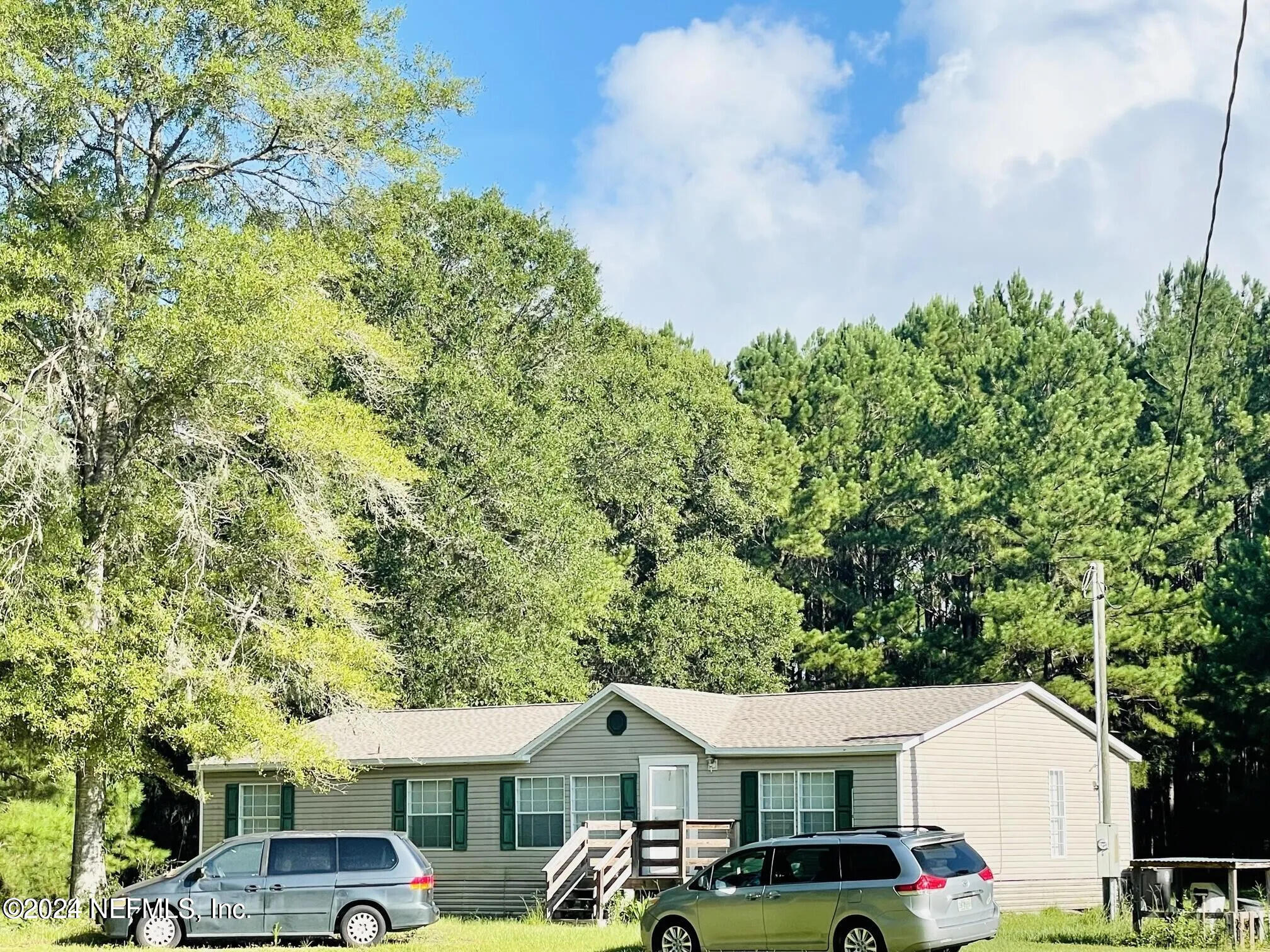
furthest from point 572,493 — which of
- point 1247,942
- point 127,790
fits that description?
point 1247,942

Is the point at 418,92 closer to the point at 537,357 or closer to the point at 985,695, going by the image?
the point at 985,695

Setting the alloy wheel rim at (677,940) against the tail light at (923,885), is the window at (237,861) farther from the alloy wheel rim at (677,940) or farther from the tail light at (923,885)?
the tail light at (923,885)

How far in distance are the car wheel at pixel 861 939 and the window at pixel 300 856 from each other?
6633 millimetres

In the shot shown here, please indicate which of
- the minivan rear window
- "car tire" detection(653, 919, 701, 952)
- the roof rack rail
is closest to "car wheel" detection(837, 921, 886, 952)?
the minivan rear window

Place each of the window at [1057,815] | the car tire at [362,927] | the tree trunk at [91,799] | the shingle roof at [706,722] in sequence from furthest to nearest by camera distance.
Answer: the window at [1057,815] → the shingle roof at [706,722] → the tree trunk at [91,799] → the car tire at [362,927]

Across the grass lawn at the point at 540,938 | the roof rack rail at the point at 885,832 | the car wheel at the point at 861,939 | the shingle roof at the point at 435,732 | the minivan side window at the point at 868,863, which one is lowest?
the grass lawn at the point at 540,938

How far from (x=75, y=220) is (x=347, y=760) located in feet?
34.9

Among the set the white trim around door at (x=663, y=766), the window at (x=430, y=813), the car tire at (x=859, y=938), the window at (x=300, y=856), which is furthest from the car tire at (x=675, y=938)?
the window at (x=430, y=813)

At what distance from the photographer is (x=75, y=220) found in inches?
1000

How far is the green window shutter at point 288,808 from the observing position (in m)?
29.6

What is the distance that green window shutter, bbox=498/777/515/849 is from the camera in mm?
27891

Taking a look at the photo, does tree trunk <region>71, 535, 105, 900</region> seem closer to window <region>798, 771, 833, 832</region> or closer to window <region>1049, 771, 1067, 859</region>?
window <region>798, 771, 833, 832</region>

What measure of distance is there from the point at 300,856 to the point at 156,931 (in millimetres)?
1883

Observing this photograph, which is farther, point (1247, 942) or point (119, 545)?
point (119, 545)
